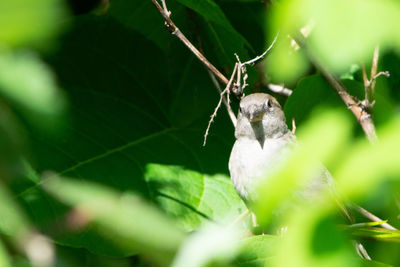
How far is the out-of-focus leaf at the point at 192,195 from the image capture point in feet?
9.97

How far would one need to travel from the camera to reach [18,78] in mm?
656

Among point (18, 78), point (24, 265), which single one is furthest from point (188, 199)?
point (18, 78)

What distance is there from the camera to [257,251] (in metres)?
1.54

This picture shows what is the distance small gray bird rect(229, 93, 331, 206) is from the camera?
118 inches

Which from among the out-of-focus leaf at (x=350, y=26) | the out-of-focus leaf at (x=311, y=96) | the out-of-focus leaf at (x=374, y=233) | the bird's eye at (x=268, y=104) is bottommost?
the out-of-focus leaf at (x=374, y=233)

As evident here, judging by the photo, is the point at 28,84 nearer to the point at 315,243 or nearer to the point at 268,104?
the point at 315,243

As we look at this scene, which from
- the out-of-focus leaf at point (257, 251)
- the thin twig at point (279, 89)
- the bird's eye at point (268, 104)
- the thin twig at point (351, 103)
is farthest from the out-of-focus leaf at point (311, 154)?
the thin twig at point (279, 89)

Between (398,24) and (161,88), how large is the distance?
2.94 meters

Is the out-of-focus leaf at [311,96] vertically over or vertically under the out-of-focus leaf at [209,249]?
over

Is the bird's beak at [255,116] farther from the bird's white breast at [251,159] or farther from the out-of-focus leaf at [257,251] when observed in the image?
the out-of-focus leaf at [257,251]

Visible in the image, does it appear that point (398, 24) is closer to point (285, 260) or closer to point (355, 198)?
point (355, 198)

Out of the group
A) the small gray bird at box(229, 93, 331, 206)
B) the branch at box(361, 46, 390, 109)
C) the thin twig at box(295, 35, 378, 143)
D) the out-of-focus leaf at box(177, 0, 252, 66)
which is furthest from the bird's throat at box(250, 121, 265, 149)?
the branch at box(361, 46, 390, 109)

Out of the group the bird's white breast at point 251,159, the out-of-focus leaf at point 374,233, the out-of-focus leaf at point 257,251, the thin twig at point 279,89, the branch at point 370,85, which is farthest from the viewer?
the thin twig at point 279,89

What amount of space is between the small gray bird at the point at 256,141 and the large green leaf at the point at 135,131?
8.5 inches
